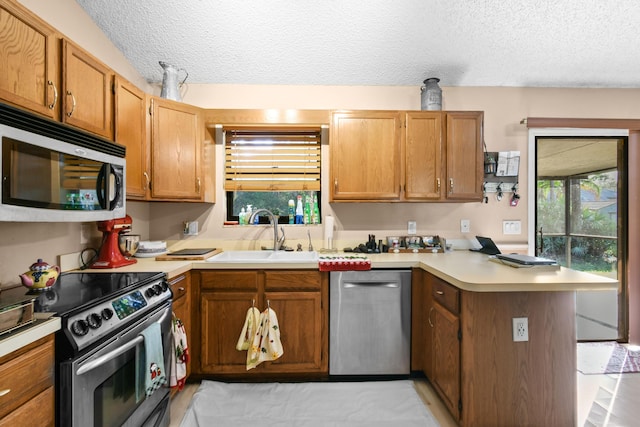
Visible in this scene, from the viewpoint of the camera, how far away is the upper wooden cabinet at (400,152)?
2281mm

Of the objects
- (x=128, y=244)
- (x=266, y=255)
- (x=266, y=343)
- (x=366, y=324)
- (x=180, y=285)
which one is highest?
(x=128, y=244)

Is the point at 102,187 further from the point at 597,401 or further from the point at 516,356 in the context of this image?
the point at 597,401

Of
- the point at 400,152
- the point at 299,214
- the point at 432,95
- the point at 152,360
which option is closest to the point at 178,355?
the point at 152,360

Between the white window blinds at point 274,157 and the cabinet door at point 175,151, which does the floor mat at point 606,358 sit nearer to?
the white window blinds at point 274,157

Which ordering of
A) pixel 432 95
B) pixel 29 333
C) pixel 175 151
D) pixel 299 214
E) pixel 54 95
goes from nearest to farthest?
pixel 29 333 < pixel 54 95 < pixel 175 151 < pixel 432 95 < pixel 299 214

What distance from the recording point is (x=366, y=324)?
6.52 feet

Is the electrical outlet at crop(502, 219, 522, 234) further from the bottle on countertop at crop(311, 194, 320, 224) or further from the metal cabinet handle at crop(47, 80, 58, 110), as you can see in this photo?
the metal cabinet handle at crop(47, 80, 58, 110)

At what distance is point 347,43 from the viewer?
2.03 meters

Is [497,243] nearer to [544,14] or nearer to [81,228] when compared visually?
[544,14]

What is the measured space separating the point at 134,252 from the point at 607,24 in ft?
12.2

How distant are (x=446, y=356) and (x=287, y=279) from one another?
44.2 inches

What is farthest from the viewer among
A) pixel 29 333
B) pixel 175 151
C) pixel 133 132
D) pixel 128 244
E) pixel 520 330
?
pixel 175 151

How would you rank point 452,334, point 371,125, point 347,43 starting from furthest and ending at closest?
point 371,125 < point 347,43 < point 452,334

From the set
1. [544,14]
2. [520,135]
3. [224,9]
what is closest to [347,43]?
[224,9]
